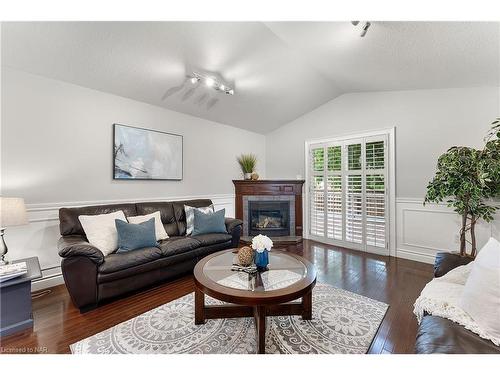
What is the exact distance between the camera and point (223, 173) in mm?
4660

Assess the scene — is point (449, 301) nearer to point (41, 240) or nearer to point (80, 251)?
point (80, 251)

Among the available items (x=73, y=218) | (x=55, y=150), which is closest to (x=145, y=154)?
(x=55, y=150)

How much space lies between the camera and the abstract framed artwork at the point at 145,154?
10.5ft

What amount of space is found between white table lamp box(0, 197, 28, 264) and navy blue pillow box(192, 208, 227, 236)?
180 cm

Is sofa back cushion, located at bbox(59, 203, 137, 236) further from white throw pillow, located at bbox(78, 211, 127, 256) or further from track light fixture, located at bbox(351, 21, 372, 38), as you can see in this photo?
track light fixture, located at bbox(351, 21, 372, 38)

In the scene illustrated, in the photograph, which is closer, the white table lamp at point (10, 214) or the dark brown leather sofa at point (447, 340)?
the dark brown leather sofa at point (447, 340)

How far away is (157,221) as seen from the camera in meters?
3.07

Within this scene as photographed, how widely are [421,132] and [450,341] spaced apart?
3.21 m

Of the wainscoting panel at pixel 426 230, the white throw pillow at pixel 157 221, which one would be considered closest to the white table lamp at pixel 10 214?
the white throw pillow at pixel 157 221

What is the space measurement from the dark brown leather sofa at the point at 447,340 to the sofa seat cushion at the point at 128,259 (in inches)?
91.4

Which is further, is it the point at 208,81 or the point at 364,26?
the point at 208,81

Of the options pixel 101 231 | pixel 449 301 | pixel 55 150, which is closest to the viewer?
pixel 449 301

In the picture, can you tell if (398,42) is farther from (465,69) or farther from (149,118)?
(149,118)

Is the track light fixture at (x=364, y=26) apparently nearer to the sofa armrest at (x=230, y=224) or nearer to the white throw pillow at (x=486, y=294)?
the white throw pillow at (x=486, y=294)
